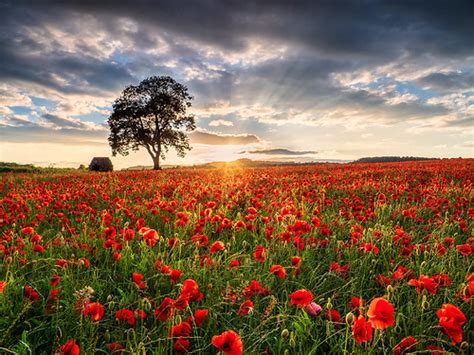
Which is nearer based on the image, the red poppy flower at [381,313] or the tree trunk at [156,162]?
the red poppy flower at [381,313]

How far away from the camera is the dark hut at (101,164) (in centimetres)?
3738

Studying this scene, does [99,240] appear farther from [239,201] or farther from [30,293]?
[239,201]

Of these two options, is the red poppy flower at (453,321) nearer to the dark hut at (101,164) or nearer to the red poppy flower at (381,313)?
the red poppy flower at (381,313)

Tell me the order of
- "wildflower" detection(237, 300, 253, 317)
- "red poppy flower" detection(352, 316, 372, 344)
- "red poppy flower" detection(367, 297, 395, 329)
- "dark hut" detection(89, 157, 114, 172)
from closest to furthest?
"red poppy flower" detection(367, 297, 395, 329)
"red poppy flower" detection(352, 316, 372, 344)
"wildflower" detection(237, 300, 253, 317)
"dark hut" detection(89, 157, 114, 172)

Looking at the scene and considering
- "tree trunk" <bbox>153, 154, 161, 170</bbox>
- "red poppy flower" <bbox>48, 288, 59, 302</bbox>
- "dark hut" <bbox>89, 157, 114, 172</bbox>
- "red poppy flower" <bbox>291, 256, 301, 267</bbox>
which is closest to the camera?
"red poppy flower" <bbox>48, 288, 59, 302</bbox>

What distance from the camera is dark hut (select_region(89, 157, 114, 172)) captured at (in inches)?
1471

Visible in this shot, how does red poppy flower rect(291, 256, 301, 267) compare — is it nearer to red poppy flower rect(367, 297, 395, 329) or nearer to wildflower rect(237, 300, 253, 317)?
wildflower rect(237, 300, 253, 317)

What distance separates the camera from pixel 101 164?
37688 mm

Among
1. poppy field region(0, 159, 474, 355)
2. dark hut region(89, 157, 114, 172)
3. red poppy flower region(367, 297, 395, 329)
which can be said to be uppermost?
dark hut region(89, 157, 114, 172)

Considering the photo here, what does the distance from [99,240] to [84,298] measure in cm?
222

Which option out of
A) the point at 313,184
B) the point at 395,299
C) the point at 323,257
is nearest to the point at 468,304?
the point at 395,299

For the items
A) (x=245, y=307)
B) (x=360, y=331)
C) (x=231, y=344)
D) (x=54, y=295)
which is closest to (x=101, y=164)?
(x=54, y=295)

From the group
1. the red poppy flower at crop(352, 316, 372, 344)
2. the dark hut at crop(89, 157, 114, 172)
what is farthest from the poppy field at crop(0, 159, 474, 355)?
the dark hut at crop(89, 157, 114, 172)

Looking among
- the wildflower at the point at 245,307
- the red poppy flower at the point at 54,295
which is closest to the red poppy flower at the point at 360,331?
the wildflower at the point at 245,307
